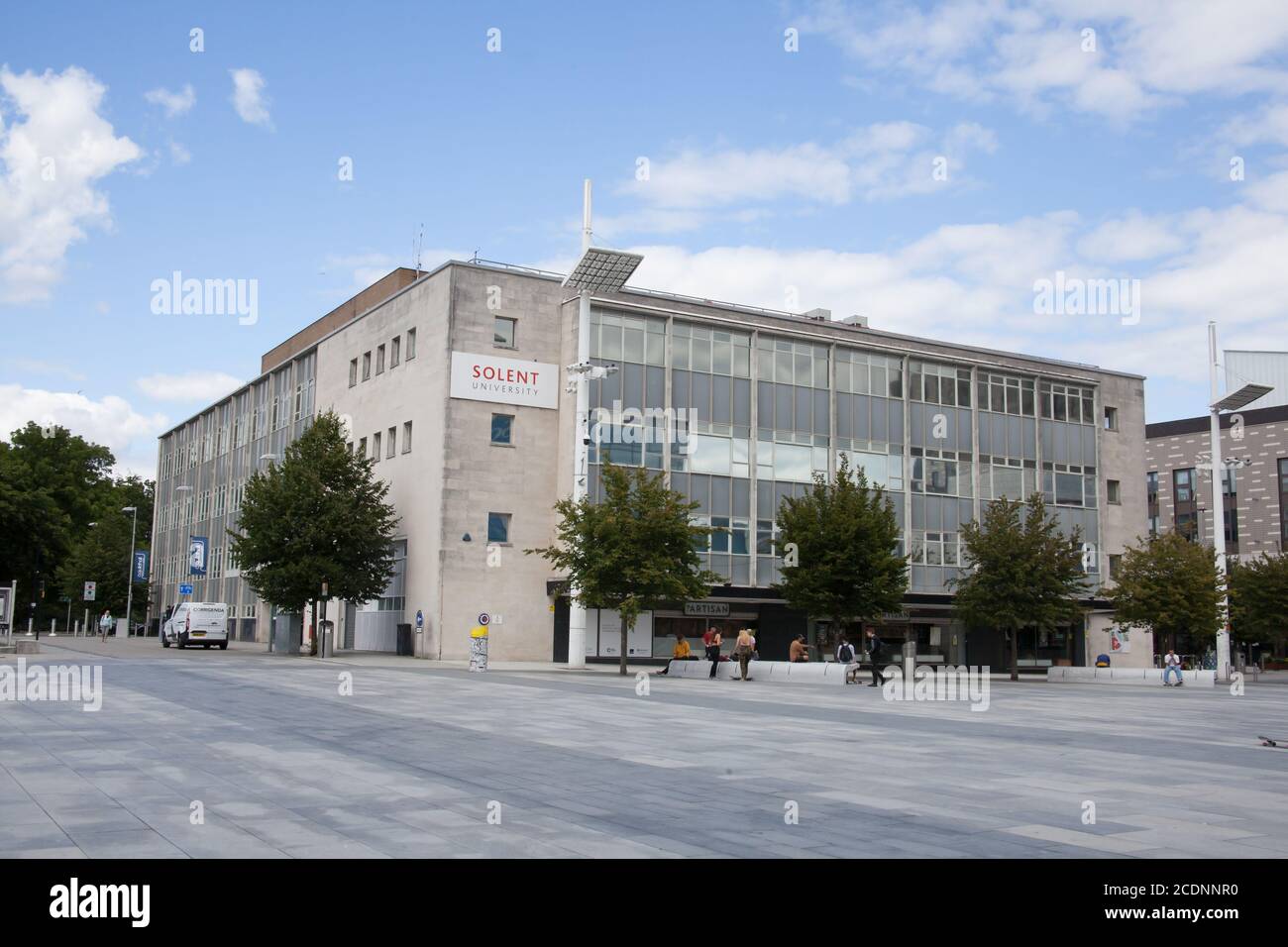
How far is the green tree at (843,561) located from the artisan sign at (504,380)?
12.1 m

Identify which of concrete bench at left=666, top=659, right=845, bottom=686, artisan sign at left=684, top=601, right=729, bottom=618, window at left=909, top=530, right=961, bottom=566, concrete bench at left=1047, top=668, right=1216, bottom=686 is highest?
window at left=909, top=530, right=961, bottom=566

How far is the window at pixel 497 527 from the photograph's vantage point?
48406mm

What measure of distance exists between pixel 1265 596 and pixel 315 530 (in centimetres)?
5607

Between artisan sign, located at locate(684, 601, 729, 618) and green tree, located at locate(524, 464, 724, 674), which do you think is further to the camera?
artisan sign, located at locate(684, 601, 729, 618)

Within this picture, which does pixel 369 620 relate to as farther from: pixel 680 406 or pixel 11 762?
pixel 11 762

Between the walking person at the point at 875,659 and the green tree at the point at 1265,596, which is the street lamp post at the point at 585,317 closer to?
the walking person at the point at 875,659

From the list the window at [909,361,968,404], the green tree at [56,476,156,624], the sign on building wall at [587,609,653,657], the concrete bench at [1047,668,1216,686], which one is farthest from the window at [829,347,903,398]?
the green tree at [56,476,156,624]

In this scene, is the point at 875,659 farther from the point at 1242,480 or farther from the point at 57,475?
the point at 57,475

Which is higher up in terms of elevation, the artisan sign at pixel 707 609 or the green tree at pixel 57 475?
the green tree at pixel 57 475

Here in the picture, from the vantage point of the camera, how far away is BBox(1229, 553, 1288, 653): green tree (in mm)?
70438

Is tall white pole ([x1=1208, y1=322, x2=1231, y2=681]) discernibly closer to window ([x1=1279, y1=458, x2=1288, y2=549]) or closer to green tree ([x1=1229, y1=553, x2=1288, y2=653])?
green tree ([x1=1229, y1=553, x2=1288, y2=653])

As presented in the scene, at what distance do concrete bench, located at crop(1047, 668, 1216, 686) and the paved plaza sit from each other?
27.0 m

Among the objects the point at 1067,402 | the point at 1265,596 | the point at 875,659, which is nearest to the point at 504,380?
the point at 875,659

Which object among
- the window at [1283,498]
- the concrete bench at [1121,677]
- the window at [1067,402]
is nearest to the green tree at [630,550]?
the concrete bench at [1121,677]
